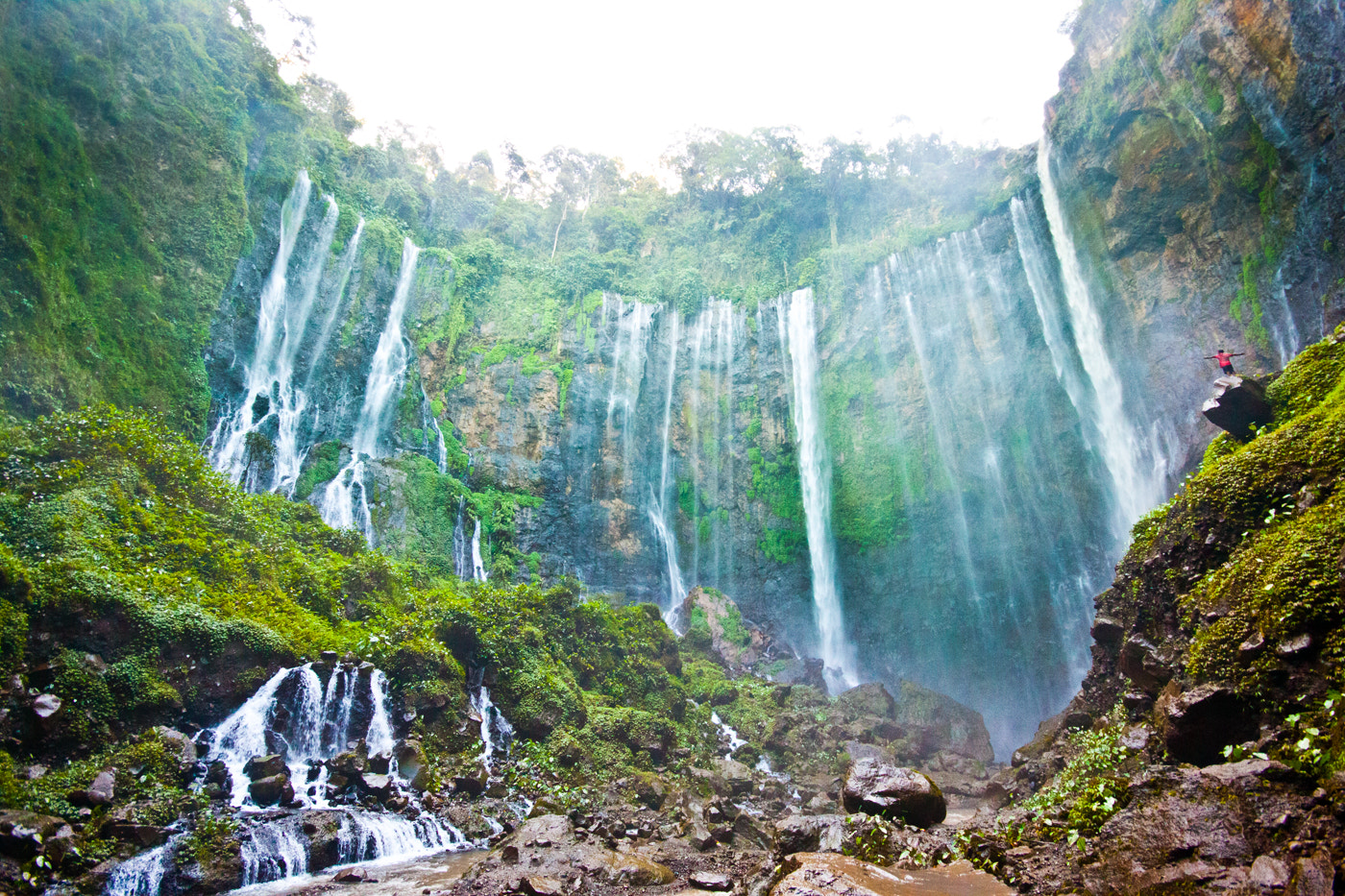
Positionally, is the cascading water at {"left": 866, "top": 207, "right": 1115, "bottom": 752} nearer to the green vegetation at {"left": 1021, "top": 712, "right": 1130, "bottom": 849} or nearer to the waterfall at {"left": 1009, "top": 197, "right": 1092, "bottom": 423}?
the waterfall at {"left": 1009, "top": 197, "right": 1092, "bottom": 423}

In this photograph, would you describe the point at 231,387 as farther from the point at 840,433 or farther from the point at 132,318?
the point at 840,433

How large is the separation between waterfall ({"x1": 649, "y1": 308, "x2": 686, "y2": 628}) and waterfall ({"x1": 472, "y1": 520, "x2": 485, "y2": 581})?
688cm

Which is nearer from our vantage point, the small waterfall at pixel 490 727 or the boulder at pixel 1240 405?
the boulder at pixel 1240 405

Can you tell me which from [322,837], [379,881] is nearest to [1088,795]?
[379,881]

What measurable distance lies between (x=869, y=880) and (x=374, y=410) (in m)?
Result: 19.0

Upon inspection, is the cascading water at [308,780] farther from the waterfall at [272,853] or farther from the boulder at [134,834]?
the boulder at [134,834]

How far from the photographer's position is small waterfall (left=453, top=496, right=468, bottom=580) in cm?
1891

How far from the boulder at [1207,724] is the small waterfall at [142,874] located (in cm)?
888

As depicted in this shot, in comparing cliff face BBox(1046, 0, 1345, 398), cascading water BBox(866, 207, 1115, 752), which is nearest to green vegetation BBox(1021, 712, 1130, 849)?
cliff face BBox(1046, 0, 1345, 398)

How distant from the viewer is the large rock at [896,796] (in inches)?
248

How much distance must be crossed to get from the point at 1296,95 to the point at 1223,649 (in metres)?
14.1

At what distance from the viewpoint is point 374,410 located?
19.5m

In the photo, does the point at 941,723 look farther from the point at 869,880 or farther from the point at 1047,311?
the point at 869,880

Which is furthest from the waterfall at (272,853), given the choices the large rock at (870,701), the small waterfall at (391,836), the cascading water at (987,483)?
the cascading water at (987,483)
